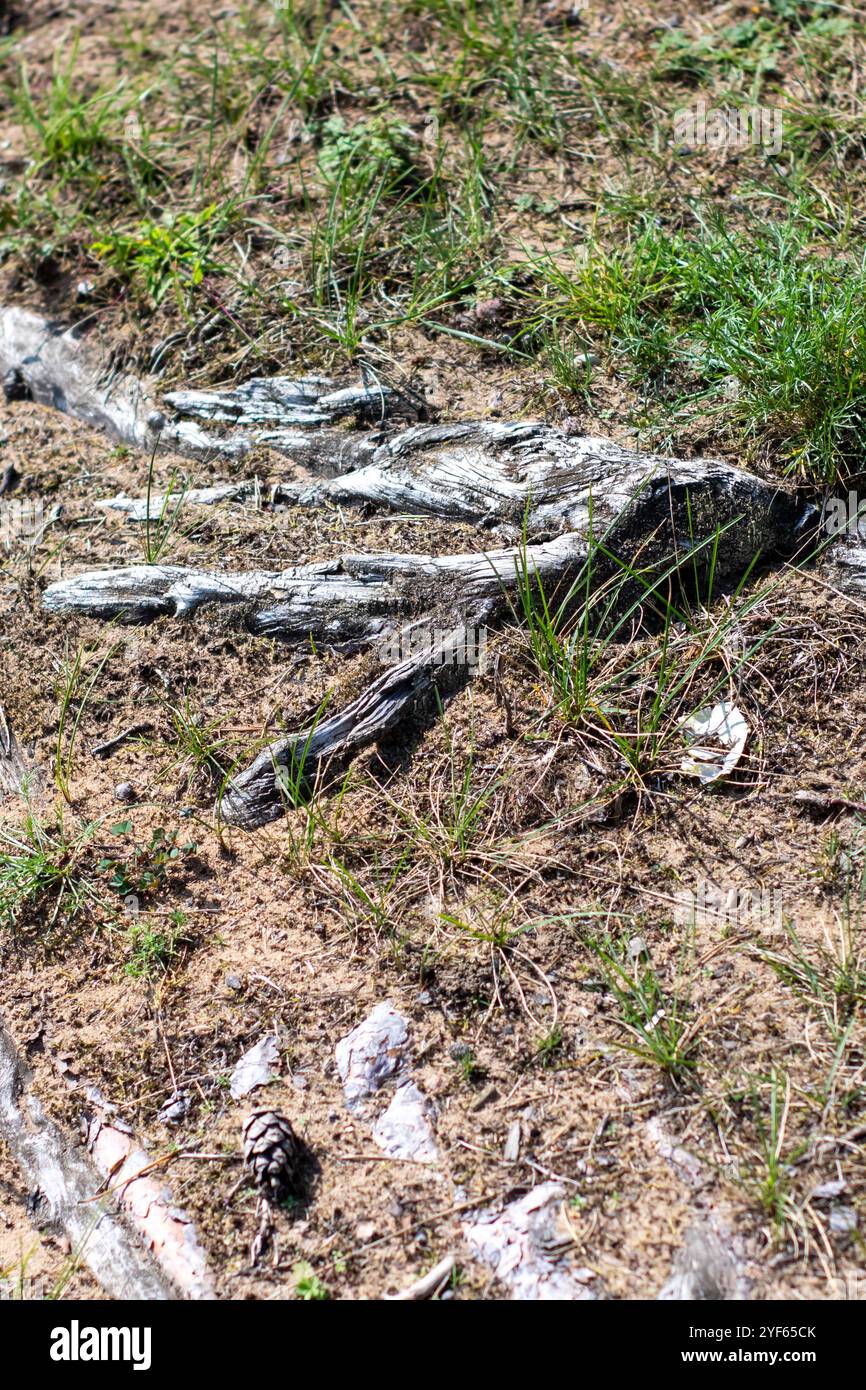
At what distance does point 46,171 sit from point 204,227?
100 cm

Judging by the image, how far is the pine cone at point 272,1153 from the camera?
2.41 m

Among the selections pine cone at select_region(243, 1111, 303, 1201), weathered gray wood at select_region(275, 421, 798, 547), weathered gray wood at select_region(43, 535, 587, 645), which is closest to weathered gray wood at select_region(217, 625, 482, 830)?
weathered gray wood at select_region(43, 535, 587, 645)

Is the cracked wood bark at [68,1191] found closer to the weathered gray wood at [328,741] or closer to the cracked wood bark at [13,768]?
the cracked wood bark at [13,768]

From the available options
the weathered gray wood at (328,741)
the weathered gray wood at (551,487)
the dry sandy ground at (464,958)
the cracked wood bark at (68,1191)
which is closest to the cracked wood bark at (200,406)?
the weathered gray wood at (551,487)

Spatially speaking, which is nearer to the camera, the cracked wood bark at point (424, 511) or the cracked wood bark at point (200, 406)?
the cracked wood bark at point (424, 511)

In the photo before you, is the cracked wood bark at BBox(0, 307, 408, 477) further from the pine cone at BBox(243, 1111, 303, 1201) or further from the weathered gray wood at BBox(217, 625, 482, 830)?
the pine cone at BBox(243, 1111, 303, 1201)

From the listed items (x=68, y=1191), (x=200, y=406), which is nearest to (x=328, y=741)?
(x=68, y=1191)

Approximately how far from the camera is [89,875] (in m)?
2.97

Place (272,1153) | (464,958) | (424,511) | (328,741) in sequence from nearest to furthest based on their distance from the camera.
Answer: (272,1153)
(464,958)
(328,741)
(424,511)

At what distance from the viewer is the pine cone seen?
241cm

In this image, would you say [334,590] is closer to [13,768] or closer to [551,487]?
[551,487]

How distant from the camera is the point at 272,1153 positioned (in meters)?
2.43

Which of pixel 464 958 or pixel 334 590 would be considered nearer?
pixel 464 958

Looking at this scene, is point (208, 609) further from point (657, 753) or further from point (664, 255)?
point (664, 255)
